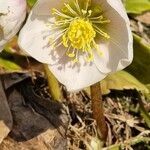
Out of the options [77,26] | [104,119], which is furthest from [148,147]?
[77,26]

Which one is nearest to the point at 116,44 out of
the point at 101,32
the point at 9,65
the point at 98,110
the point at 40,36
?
the point at 101,32

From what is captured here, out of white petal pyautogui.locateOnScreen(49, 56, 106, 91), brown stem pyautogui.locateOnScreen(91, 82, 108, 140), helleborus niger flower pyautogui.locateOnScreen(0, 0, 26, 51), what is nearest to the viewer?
helleborus niger flower pyautogui.locateOnScreen(0, 0, 26, 51)

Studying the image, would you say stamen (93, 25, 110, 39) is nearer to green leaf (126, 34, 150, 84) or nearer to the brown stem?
the brown stem

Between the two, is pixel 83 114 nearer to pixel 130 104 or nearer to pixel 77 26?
pixel 130 104

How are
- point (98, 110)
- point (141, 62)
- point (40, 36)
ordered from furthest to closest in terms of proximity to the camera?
point (141, 62)
point (98, 110)
point (40, 36)

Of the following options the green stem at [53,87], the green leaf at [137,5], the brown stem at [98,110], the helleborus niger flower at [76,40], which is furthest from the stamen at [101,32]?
the green leaf at [137,5]

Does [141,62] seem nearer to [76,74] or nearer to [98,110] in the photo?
[98,110]

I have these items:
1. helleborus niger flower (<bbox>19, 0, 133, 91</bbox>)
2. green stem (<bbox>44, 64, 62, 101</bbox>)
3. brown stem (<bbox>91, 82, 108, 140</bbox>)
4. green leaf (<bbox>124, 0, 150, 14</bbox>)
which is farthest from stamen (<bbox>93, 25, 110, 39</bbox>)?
green leaf (<bbox>124, 0, 150, 14</bbox>)
